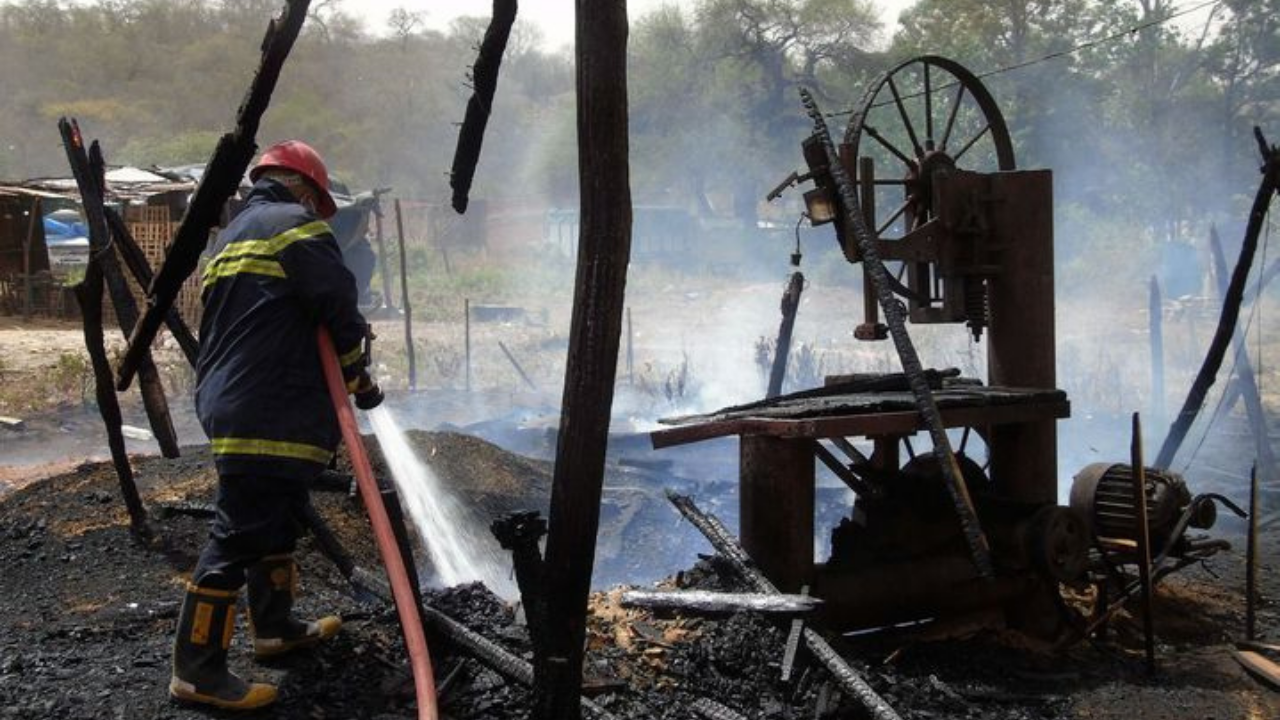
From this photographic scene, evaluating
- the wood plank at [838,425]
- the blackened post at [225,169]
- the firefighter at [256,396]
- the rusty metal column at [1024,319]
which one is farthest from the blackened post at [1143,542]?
the blackened post at [225,169]

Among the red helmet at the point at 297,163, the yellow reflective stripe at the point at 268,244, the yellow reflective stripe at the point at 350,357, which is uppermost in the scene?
the red helmet at the point at 297,163

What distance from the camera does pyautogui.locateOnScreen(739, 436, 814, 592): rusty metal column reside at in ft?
17.5

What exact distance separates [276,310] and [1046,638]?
4.40m

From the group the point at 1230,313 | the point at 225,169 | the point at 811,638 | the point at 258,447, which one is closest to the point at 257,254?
the point at 258,447

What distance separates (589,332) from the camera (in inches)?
136

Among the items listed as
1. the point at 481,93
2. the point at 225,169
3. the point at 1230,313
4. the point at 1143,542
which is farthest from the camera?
the point at 1230,313

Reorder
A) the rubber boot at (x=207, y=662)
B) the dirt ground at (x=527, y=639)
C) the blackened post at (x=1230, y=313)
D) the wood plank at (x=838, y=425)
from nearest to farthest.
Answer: the rubber boot at (x=207, y=662) < the dirt ground at (x=527, y=639) < the wood plank at (x=838, y=425) < the blackened post at (x=1230, y=313)

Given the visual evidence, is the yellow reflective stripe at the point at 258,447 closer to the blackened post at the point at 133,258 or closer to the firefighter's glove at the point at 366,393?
the firefighter's glove at the point at 366,393

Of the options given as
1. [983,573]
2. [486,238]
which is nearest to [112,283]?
[983,573]

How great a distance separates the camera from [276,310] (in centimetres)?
411

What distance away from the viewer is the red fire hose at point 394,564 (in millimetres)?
3689

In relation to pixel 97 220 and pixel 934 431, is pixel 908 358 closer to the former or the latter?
pixel 934 431

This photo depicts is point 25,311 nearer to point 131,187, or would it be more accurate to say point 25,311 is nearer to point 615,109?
point 131,187

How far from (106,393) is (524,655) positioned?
3.85 metres
